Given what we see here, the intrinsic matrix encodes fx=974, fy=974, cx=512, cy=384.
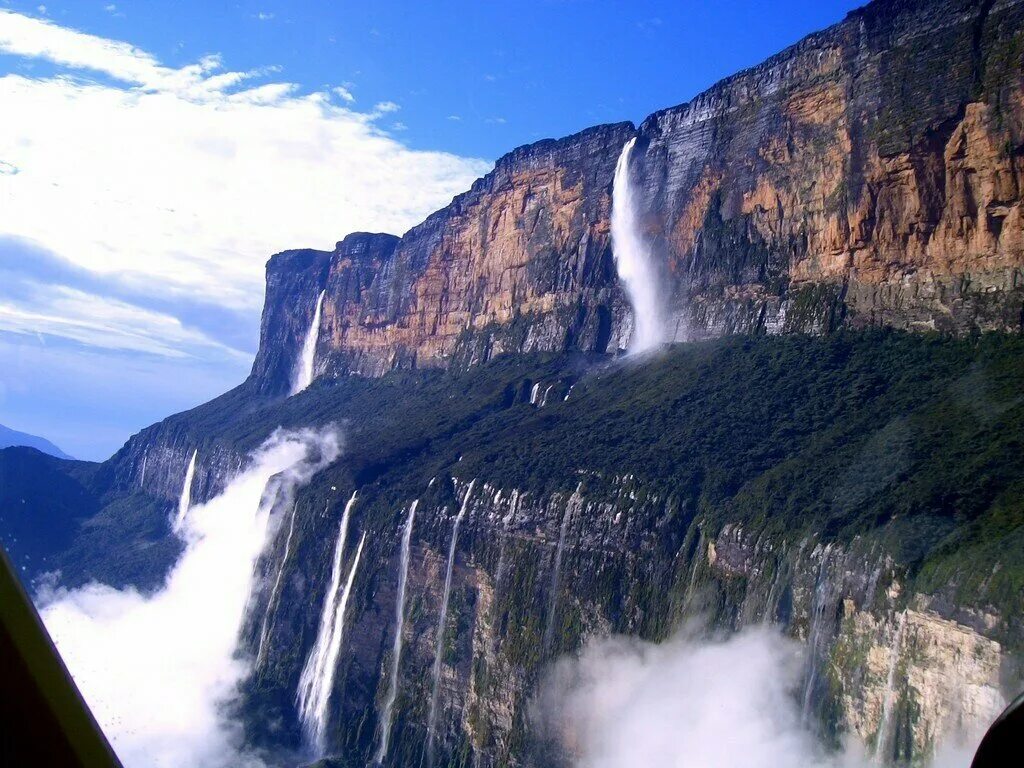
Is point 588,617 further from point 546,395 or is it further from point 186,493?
point 186,493

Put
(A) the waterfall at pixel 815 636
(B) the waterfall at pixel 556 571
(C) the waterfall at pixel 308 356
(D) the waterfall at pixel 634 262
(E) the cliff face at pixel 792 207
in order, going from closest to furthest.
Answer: (A) the waterfall at pixel 815 636, (E) the cliff face at pixel 792 207, (B) the waterfall at pixel 556 571, (D) the waterfall at pixel 634 262, (C) the waterfall at pixel 308 356

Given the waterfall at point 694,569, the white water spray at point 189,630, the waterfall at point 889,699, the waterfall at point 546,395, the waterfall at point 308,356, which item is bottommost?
the white water spray at point 189,630

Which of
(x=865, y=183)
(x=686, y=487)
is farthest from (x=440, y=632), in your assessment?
(x=865, y=183)

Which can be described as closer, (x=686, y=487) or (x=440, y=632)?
(x=686, y=487)

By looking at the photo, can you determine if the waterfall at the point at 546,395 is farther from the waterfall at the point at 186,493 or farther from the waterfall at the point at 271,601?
the waterfall at the point at 186,493

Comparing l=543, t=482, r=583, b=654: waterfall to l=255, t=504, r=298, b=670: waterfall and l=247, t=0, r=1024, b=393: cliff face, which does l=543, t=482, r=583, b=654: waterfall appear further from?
l=255, t=504, r=298, b=670: waterfall

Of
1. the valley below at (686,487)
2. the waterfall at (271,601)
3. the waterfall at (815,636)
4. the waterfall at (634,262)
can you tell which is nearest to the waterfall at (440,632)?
the valley below at (686,487)

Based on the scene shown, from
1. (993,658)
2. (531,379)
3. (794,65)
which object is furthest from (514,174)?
(993,658)
